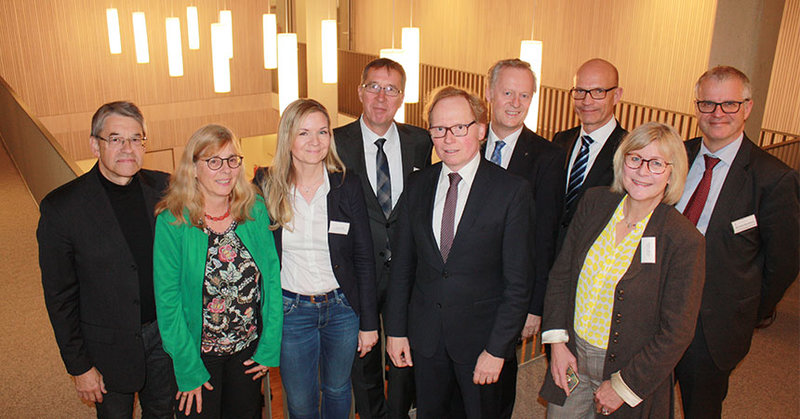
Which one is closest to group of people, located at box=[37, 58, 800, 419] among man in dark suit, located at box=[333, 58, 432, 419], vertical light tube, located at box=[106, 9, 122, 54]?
man in dark suit, located at box=[333, 58, 432, 419]

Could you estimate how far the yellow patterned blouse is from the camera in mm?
2262

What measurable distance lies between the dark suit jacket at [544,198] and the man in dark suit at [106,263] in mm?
1750

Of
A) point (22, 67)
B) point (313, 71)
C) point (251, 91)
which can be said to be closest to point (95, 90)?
point (22, 67)

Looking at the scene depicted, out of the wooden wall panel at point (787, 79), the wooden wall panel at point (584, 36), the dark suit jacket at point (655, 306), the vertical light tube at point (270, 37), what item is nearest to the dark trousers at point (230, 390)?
the dark suit jacket at point (655, 306)

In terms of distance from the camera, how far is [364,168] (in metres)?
3.07

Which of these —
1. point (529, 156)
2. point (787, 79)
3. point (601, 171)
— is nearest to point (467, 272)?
point (529, 156)

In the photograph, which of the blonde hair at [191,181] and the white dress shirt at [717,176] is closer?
Result: the blonde hair at [191,181]

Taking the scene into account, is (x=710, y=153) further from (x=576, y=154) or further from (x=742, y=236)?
(x=576, y=154)

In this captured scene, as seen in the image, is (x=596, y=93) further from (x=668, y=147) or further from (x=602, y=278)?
(x=602, y=278)

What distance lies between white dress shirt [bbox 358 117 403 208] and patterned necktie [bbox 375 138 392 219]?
2 cm

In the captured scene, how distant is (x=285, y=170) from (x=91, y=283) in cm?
91

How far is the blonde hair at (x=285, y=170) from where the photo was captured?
8.18 ft

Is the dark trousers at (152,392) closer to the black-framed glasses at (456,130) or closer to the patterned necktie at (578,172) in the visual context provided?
the black-framed glasses at (456,130)

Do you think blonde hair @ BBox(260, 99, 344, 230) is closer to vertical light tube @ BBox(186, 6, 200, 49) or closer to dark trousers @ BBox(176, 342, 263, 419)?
dark trousers @ BBox(176, 342, 263, 419)
